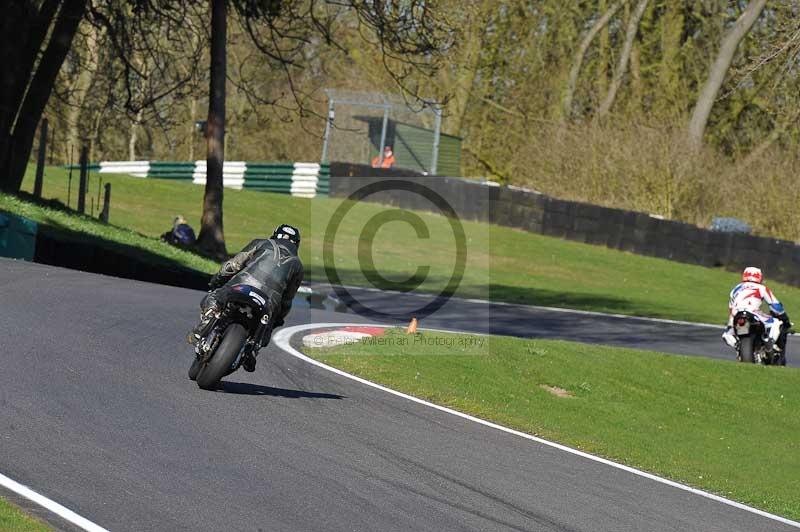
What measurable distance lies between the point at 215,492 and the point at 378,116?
35.8 metres

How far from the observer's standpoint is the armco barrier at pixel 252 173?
41969mm

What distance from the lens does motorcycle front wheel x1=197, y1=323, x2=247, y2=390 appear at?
9938mm

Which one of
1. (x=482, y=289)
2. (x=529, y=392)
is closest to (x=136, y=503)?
(x=529, y=392)

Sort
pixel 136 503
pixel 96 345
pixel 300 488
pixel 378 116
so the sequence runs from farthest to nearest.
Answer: pixel 378 116 < pixel 96 345 < pixel 300 488 < pixel 136 503

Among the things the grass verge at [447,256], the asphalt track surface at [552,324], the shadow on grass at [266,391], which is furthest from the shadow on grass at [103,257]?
the shadow on grass at [266,391]

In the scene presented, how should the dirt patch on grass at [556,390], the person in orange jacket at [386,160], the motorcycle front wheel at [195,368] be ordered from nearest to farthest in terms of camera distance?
the motorcycle front wheel at [195,368]
the dirt patch on grass at [556,390]
the person in orange jacket at [386,160]

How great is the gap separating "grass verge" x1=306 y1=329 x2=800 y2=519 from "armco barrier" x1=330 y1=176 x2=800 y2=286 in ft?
53.1

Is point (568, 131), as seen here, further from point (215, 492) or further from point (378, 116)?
point (215, 492)

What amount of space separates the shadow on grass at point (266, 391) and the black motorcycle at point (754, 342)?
866 cm

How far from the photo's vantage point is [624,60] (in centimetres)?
4869

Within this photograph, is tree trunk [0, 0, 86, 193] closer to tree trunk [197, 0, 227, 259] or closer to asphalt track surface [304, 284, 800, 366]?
tree trunk [197, 0, 227, 259]

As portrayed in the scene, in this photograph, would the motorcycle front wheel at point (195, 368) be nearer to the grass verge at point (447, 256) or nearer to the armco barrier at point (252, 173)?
the grass verge at point (447, 256)

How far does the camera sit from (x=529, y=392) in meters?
13.3

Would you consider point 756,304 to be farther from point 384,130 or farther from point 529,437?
point 384,130
